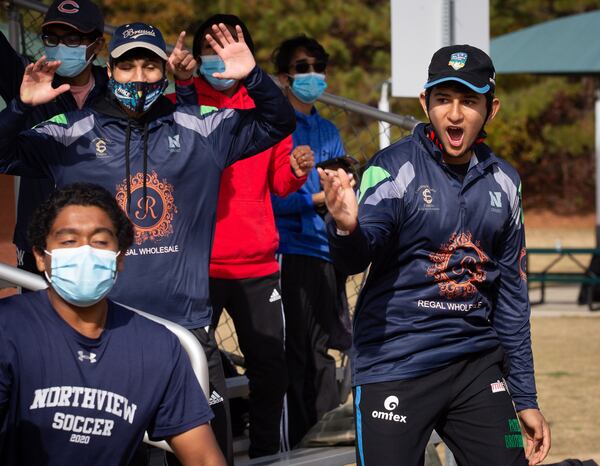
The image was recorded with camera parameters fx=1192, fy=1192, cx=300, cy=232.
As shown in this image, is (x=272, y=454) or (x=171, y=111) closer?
(x=171, y=111)

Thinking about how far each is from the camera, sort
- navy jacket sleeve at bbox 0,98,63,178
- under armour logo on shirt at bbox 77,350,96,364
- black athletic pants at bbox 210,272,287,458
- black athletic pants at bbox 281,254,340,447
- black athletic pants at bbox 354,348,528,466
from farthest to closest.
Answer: black athletic pants at bbox 281,254,340,447
black athletic pants at bbox 210,272,287,458
navy jacket sleeve at bbox 0,98,63,178
black athletic pants at bbox 354,348,528,466
under armour logo on shirt at bbox 77,350,96,364

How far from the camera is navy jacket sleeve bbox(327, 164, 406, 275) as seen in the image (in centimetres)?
366

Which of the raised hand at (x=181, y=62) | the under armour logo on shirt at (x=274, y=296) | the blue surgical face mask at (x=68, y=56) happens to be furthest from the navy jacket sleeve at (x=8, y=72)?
the under armour logo on shirt at (x=274, y=296)

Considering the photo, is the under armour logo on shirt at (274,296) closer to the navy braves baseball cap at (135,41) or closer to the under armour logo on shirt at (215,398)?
the under armour logo on shirt at (215,398)

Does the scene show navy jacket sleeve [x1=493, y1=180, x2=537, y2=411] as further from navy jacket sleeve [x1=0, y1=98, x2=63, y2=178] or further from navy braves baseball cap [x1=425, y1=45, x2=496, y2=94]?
navy jacket sleeve [x1=0, y1=98, x2=63, y2=178]

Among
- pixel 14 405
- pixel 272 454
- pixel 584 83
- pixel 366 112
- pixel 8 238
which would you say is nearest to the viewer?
pixel 14 405

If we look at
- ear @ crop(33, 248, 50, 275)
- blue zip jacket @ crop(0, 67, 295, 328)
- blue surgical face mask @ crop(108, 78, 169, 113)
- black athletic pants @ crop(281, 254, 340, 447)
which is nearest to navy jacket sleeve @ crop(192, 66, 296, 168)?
blue zip jacket @ crop(0, 67, 295, 328)

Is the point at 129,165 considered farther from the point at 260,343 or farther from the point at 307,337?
the point at 307,337

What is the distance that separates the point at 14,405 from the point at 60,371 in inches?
6.0

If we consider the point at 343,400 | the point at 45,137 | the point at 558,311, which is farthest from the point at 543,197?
the point at 45,137

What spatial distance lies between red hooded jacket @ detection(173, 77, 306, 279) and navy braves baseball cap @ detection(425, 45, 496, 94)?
1.52 meters

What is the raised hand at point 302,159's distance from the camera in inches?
213

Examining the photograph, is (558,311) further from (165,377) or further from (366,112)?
(165,377)

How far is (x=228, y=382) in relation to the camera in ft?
19.4
